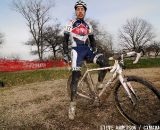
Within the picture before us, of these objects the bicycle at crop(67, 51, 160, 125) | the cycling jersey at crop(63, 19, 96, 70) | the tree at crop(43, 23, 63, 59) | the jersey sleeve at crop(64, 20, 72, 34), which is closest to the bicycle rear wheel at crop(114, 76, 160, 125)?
the bicycle at crop(67, 51, 160, 125)

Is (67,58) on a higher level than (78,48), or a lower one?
lower

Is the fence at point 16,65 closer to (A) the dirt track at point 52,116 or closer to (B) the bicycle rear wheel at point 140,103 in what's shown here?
(A) the dirt track at point 52,116

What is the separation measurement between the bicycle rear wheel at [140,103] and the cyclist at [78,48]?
2.51ft

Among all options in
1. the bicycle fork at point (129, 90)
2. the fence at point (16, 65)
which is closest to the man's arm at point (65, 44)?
the bicycle fork at point (129, 90)

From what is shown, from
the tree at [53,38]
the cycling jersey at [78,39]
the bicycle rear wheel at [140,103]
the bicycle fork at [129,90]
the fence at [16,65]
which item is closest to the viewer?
the bicycle rear wheel at [140,103]

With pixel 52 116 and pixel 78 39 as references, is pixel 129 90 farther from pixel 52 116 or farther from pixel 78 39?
pixel 52 116

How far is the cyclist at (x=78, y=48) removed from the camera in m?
6.32

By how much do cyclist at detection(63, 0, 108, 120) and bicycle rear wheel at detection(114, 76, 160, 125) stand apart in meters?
0.77

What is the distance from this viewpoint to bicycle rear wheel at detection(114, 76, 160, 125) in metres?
5.20

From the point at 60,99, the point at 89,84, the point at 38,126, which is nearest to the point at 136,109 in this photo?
the point at 89,84

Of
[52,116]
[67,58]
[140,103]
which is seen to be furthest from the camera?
[52,116]

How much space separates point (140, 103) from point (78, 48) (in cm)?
181

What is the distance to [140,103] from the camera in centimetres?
567

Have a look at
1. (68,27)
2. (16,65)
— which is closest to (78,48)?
(68,27)
